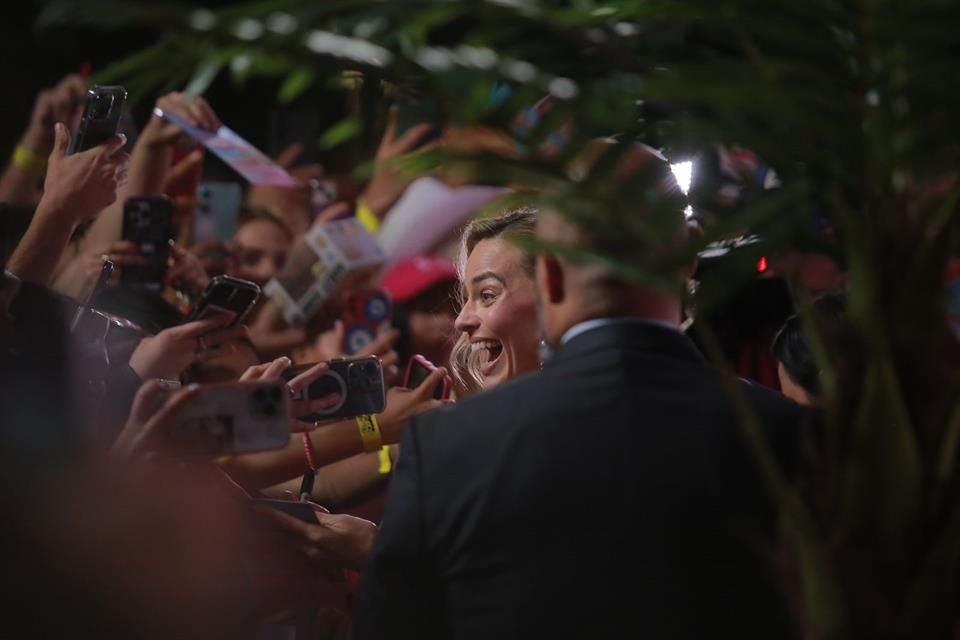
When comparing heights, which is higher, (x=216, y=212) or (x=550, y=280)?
(x=550, y=280)

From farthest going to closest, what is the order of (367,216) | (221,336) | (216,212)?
(367,216)
(216,212)
(221,336)

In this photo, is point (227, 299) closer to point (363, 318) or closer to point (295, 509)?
point (295, 509)

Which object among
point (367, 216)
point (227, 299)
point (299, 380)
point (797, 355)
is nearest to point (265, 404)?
point (299, 380)

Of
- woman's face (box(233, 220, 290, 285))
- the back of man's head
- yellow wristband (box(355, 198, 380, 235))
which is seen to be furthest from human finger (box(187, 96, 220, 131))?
the back of man's head

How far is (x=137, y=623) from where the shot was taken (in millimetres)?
1837

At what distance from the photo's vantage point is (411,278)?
4426 millimetres

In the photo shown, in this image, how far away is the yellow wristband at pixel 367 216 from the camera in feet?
14.8

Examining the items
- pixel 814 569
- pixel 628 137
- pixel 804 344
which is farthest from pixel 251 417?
Answer: pixel 804 344

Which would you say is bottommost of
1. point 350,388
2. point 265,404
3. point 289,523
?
point 289,523

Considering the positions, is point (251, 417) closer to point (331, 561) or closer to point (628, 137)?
point (331, 561)

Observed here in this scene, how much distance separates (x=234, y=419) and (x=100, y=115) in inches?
33.6

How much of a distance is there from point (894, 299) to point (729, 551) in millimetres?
397

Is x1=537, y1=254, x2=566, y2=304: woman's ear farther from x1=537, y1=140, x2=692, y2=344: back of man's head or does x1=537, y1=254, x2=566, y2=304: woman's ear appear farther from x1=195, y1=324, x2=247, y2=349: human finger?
x1=195, y1=324, x2=247, y2=349: human finger

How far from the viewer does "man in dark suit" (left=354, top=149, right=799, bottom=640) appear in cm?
151
